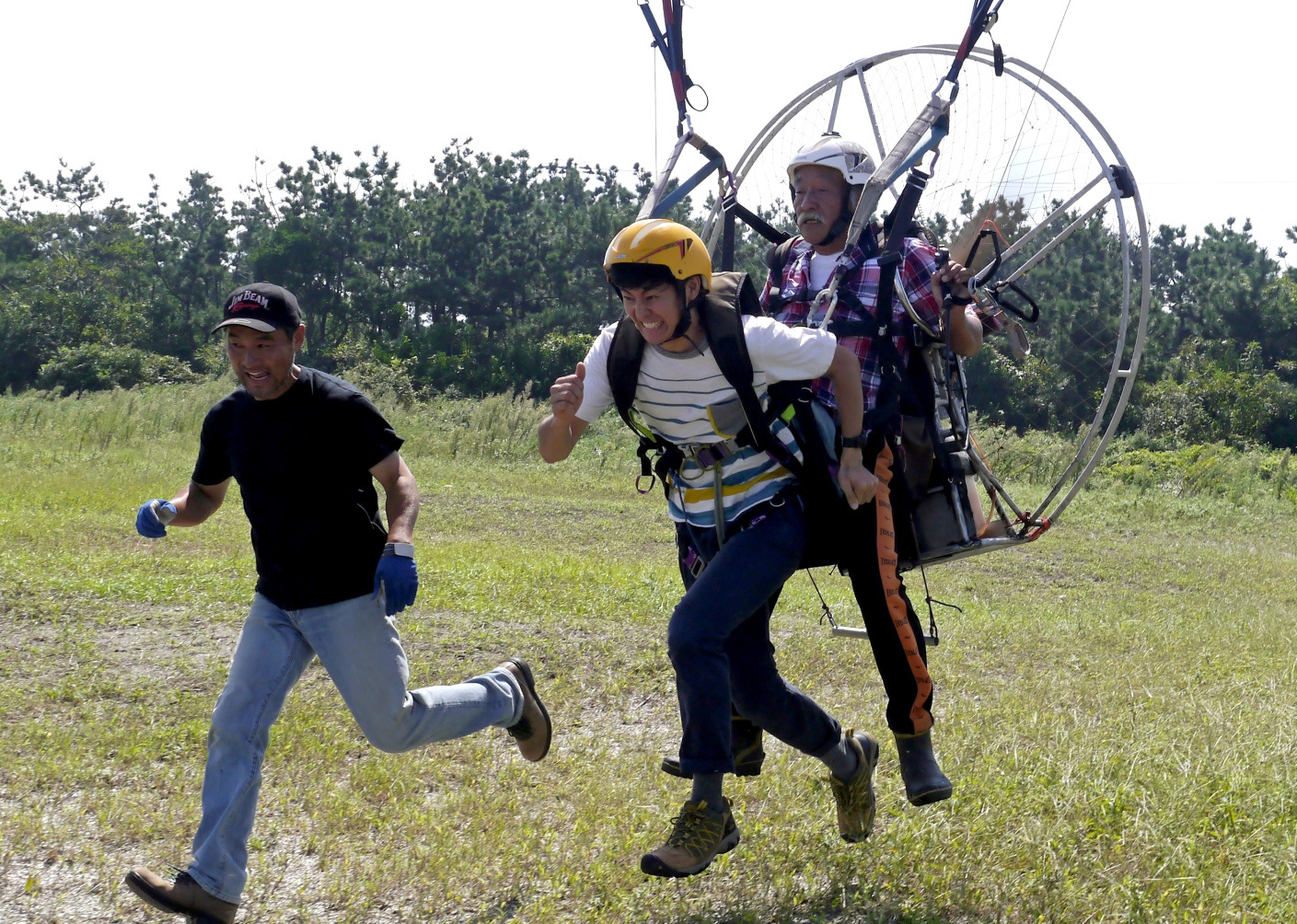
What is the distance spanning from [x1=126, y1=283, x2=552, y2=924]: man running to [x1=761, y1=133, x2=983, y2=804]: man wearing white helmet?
65.0 inches

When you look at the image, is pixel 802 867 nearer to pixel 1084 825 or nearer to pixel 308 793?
pixel 1084 825

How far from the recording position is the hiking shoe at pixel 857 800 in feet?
15.4

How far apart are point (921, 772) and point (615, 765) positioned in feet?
5.64

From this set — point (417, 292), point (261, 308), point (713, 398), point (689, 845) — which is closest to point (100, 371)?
point (417, 292)

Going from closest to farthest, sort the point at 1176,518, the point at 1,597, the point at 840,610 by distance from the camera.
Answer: the point at 1,597 → the point at 840,610 → the point at 1176,518

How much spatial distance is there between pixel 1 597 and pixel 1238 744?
7725 millimetres

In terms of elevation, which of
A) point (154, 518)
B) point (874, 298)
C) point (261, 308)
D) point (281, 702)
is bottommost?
point (281, 702)

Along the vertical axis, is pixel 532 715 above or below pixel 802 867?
Result: above

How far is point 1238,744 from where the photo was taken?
5684mm

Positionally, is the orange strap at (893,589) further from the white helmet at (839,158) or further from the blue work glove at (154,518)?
the blue work glove at (154,518)

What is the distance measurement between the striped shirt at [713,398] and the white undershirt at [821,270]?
0.67 metres

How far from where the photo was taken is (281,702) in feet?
13.8

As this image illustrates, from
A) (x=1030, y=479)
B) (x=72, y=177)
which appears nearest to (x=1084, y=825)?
(x=1030, y=479)

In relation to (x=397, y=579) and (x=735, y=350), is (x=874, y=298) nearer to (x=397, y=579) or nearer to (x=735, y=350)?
(x=735, y=350)
